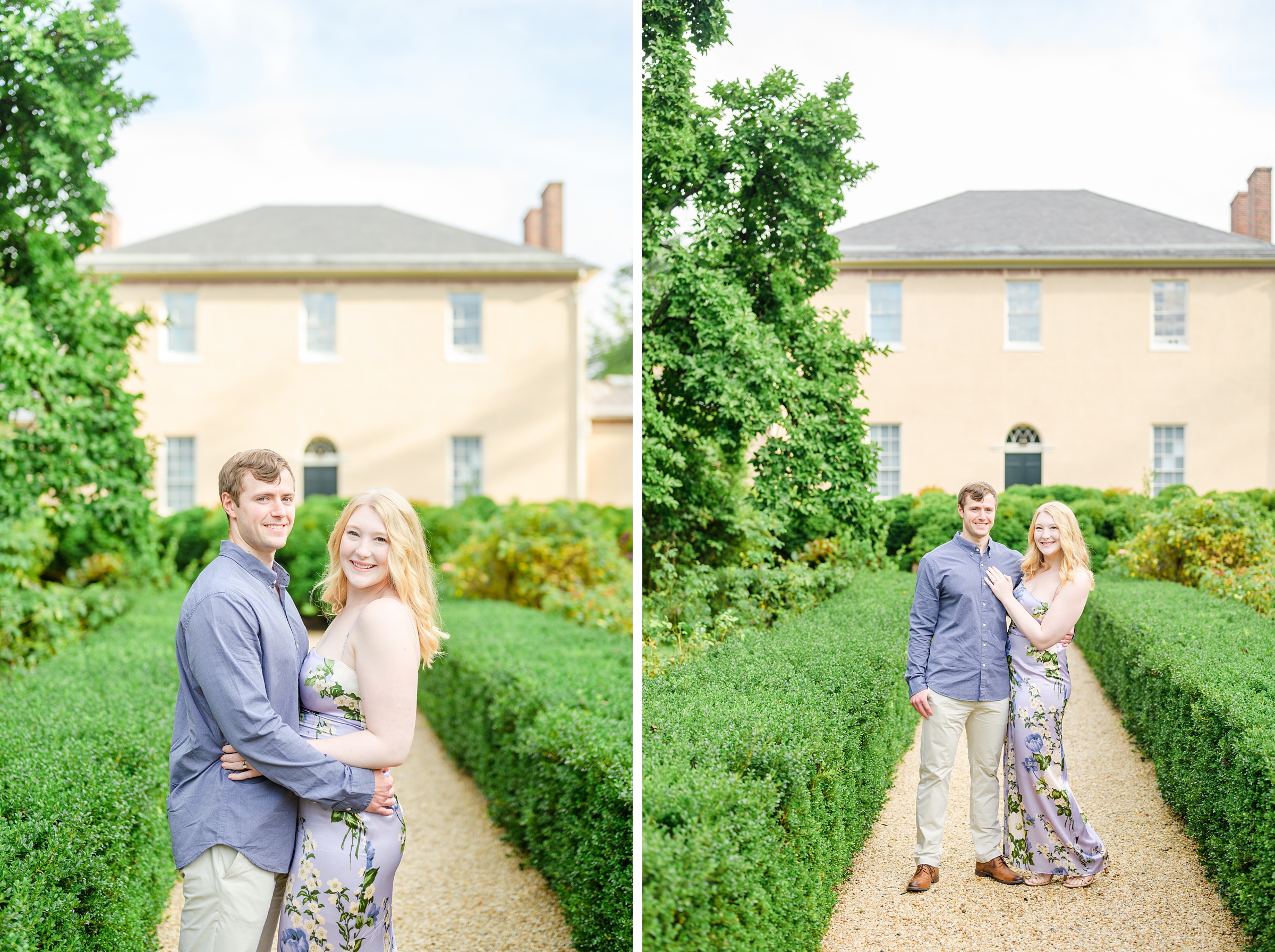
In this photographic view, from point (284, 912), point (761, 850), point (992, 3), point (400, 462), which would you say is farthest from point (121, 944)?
point (400, 462)

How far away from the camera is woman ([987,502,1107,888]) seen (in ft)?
9.99

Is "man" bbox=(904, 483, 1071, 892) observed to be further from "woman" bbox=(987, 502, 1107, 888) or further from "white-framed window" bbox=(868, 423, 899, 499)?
"white-framed window" bbox=(868, 423, 899, 499)

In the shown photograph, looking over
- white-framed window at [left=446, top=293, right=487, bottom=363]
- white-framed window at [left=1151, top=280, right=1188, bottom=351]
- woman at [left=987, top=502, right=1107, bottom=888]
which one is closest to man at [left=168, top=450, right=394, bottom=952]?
woman at [left=987, top=502, right=1107, bottom=888]

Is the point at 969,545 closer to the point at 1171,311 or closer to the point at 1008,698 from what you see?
the point at 1008,698

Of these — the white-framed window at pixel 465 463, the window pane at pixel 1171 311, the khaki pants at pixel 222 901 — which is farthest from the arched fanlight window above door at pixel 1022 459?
the white-framed window at pixel 465 463

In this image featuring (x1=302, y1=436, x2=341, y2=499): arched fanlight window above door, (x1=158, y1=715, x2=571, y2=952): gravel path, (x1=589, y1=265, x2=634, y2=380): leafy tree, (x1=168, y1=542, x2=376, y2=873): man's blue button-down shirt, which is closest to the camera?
(x1=168, y1=542, x2=376, y2=873): man's blue button-down shirt

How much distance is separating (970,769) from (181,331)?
738 inches

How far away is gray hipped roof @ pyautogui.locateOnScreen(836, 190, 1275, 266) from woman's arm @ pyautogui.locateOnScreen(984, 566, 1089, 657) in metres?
1.13

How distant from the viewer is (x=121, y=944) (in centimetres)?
360

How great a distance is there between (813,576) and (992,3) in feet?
7.11

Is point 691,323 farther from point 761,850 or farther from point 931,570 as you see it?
point 761,850

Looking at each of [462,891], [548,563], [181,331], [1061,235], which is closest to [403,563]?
[1061,235]

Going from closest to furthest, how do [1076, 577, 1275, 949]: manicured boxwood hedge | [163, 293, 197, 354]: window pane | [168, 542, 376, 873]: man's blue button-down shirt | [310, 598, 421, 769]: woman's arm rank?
[168, 542, 376, 873]: man's blue button-down shirt
[310, 598, 421, 769]: woman's arm
[1076, 577, 1275, 949]: manicured boxwood hedge
[163, 293, 197, 354]: window pane

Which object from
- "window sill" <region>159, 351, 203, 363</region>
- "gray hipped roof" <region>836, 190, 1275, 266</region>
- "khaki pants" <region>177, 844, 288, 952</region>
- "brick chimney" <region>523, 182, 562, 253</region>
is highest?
"brick chimney" <region>523, 182, 562, 253</region>
